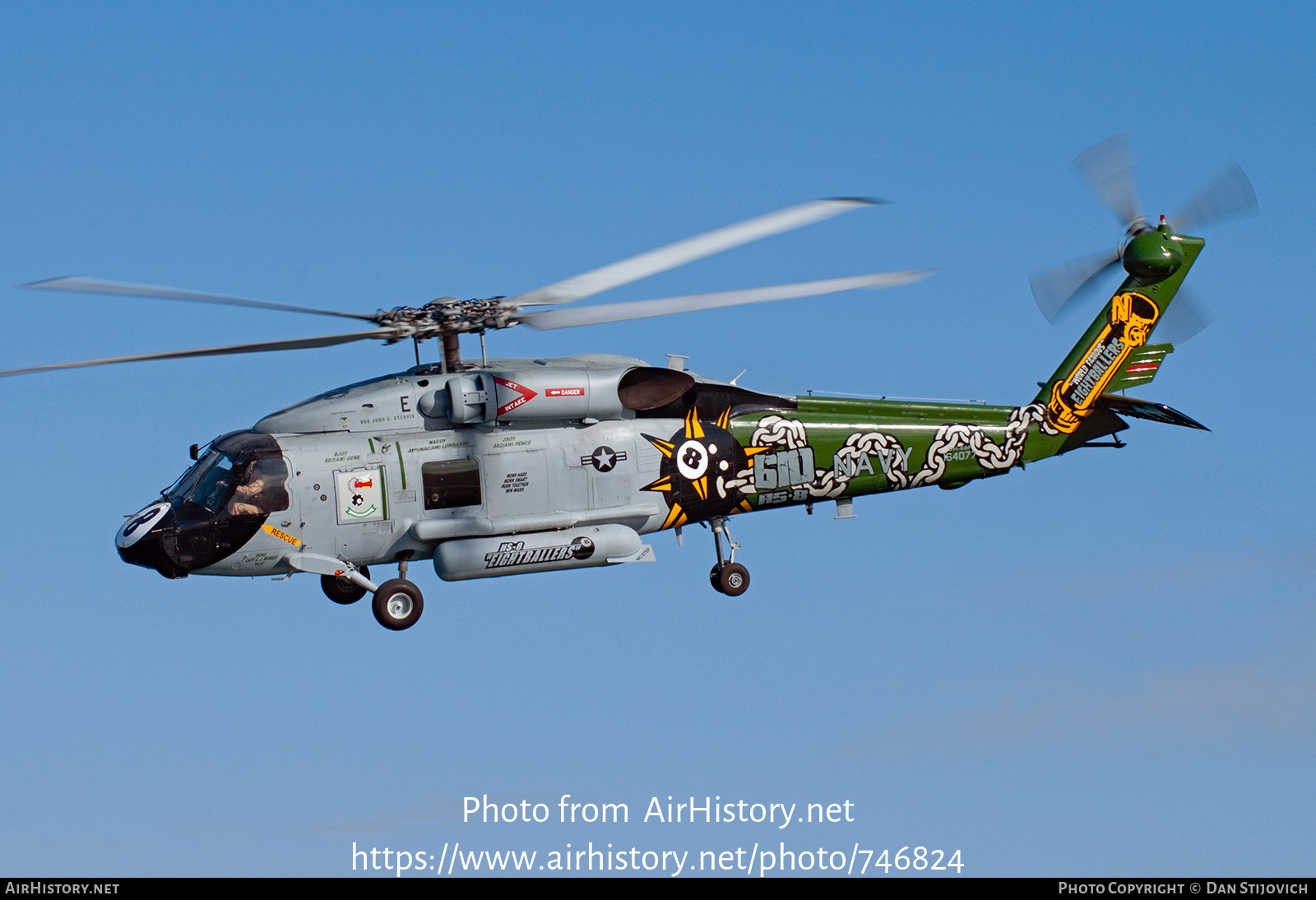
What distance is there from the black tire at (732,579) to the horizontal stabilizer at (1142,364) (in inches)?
315

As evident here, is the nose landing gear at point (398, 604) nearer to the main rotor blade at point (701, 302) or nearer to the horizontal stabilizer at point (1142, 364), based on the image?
the main rotor blade at point (701, 302)

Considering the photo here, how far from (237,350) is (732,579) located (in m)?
9.67

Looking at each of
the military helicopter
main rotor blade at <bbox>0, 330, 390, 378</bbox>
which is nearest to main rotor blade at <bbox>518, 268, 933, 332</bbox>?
the military helicopter

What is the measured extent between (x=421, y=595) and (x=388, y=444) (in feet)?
8.19

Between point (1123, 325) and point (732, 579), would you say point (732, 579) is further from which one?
point (1123, 325)

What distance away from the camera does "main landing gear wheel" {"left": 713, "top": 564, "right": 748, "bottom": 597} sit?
91.3ft

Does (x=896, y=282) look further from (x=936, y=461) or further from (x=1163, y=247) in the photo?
(x=1163, y=247)

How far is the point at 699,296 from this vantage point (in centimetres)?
2316

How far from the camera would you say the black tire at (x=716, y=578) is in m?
27.9

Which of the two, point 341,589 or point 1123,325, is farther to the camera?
point 1123,325

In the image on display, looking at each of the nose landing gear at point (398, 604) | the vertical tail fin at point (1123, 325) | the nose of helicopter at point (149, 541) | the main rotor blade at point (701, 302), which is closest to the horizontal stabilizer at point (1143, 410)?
the vertical tail fin at point (1123, 325)

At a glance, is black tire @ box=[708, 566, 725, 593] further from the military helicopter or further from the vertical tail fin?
the vertical tail fin

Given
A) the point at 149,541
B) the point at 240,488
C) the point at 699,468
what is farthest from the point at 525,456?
the point at 149,541

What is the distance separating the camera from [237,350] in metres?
22.8
